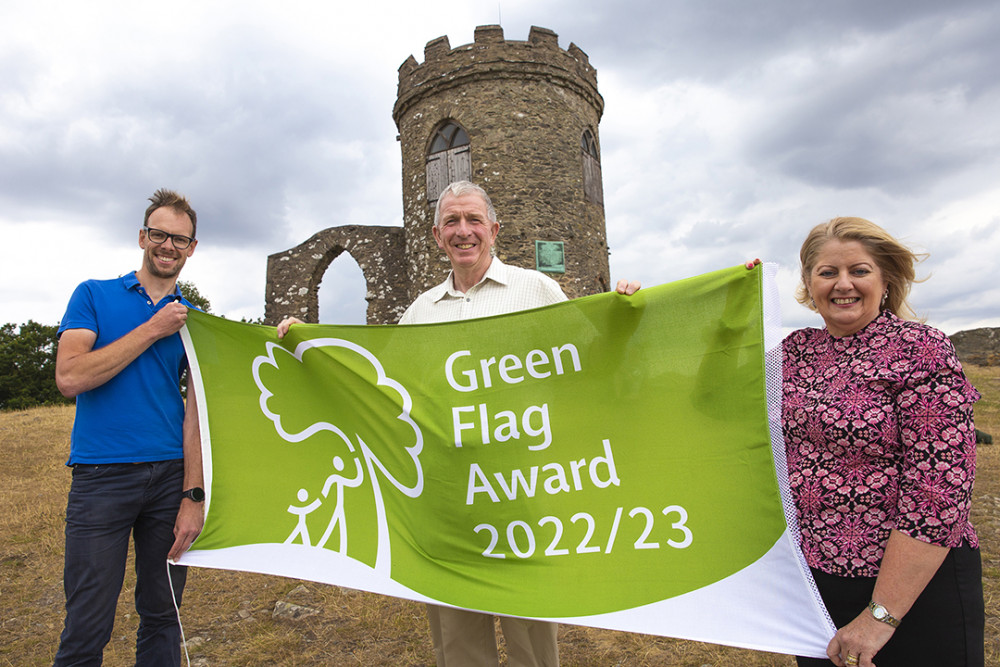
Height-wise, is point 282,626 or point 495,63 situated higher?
point 495,63

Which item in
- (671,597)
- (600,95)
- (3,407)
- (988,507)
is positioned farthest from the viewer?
(3,407)

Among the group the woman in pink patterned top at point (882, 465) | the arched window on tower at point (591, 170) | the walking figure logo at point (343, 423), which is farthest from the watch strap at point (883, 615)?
the arched window on tower at point (591, 170)

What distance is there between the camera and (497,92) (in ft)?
40.5

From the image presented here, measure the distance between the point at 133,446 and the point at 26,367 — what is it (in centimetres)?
3843

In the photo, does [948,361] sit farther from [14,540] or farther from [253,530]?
[14,540]

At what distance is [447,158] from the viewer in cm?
1288

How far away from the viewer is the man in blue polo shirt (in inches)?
97.7

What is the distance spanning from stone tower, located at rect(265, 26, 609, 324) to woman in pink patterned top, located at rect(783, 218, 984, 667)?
10.2 meters

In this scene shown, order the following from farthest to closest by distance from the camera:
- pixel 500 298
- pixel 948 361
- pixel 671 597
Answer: pixel 500 298
pixel 671 597
pixel 948 361

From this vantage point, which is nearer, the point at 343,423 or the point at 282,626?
the point at 343,423

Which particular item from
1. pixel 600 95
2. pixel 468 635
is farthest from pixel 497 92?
pixel 468 635

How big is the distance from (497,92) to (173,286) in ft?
35.2

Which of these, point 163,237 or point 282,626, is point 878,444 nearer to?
point 163,237

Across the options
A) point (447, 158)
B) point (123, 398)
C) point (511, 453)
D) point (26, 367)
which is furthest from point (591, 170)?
point (26, 367)
